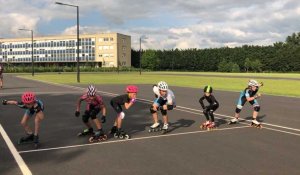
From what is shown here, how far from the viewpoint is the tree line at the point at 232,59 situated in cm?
9456

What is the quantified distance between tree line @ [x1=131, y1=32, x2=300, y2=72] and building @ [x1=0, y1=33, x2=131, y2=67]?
10523 mm

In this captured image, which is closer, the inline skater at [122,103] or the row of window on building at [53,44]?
the inline skater at [122,103]

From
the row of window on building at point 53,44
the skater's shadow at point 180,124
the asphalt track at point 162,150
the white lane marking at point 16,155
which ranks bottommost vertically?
the skater's shadow at point 180,124

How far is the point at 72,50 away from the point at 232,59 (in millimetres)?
57316

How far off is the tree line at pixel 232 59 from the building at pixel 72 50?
34.5 feet

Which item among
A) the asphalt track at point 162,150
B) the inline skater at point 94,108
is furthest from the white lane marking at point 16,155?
the inline skater at point 94,108

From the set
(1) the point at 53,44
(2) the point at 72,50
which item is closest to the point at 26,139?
(2) the point at 72,50

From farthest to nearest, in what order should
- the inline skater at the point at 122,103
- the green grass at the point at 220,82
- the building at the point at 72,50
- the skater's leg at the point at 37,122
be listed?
the building at the point at 72,50, the green grass at the point at 220,82, the inline skater at the point at 122,103, the skater's leg at the point at 37,122

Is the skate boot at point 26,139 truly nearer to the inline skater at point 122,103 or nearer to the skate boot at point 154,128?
the inline skater at point 122,103

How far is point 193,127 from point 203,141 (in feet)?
6.72

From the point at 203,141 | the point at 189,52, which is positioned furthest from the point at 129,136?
the point at 189,52

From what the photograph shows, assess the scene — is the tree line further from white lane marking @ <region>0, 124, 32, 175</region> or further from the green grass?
white lane marking @ <region>0, 124, 32, 175</region>

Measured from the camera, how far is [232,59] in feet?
347

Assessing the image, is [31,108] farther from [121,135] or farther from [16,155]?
[121,135]
